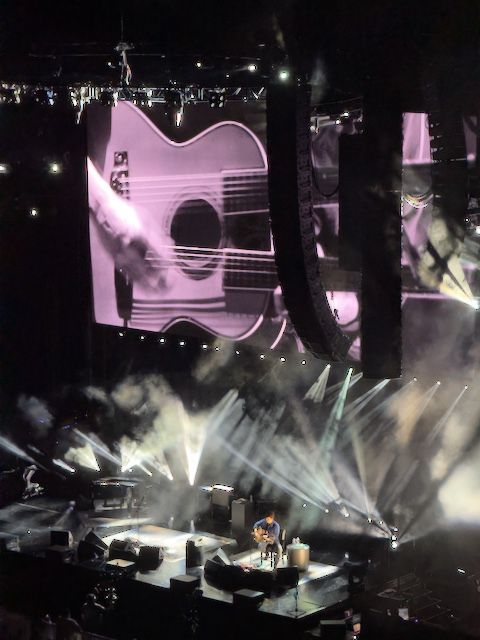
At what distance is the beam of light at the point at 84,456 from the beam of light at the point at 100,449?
0.18 ft

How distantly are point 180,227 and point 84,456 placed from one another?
4.19 metres

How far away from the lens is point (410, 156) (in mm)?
9148

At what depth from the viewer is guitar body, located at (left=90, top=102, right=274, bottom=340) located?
1088 cm

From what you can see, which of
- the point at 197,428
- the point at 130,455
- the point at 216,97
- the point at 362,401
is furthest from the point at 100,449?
the point at 216,97

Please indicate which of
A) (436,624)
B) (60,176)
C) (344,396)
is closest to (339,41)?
(436,624)

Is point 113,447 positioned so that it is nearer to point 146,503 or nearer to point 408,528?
point 146,503

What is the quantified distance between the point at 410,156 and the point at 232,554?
5.13m

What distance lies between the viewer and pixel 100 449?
1363 cm

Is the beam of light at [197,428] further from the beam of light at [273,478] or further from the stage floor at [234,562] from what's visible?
the stage floor at [234,562]

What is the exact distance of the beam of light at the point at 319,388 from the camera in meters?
11.4

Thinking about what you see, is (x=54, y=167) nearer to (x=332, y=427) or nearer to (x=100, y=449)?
(x=100, y=449)

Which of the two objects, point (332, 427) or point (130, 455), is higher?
point (332, 427)

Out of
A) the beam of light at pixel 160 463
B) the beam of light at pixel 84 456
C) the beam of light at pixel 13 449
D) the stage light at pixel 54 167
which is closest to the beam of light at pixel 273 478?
the beam of light at pixel 160 463

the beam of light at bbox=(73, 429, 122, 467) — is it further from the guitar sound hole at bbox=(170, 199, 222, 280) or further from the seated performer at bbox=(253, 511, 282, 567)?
the seated performer at bbox=(253, 511, 282, 567)
